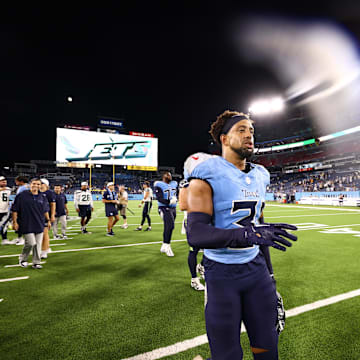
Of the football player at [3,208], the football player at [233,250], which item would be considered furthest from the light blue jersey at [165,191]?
the football player at [3,208]

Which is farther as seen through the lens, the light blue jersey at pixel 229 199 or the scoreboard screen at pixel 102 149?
the scoreboard screen at pixel 102 149

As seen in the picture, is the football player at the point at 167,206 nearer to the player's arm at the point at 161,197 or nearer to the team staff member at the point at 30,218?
the player's arm at the point at 161,197

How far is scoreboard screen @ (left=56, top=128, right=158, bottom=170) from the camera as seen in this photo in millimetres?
35188

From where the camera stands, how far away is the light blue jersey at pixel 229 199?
1433mm

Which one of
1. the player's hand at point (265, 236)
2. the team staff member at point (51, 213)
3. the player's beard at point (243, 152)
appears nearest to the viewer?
the player's hand at point (265, 236)

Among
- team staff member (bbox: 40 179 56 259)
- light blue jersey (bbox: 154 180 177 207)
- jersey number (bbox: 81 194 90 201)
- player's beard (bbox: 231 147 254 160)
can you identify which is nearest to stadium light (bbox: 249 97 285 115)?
jersey number (bbox: 81 194 90 201)

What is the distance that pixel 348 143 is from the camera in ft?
144

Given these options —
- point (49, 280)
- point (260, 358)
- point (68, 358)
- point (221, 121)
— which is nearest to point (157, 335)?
point (68, 358)

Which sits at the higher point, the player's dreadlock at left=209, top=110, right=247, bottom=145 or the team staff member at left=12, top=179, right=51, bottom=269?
the player's dreadlock at left=209, top=110, right=247, bottom=145

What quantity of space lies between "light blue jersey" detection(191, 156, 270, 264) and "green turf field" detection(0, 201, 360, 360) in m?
1.46

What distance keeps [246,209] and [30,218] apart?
4.92 metres

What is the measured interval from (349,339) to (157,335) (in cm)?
207

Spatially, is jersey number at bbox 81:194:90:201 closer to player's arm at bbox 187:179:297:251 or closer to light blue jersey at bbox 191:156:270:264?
light blue jersey at bbox 191:156:270:264

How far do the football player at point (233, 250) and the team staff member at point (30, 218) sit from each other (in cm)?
465
